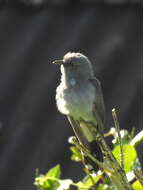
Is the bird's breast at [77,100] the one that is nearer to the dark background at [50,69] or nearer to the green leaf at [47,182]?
the green leaf at [47,182]

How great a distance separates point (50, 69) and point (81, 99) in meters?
3.56

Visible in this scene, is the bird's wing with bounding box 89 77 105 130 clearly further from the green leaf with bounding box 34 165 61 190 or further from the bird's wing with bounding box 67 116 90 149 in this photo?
the green leaf with bounding box 34 165 61 190

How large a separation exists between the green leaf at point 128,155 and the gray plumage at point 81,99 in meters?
0.75

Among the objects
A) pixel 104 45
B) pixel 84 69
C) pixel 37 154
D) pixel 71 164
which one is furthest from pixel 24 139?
pixel 84 69

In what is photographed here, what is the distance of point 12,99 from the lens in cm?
711

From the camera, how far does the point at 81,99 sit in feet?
12.2

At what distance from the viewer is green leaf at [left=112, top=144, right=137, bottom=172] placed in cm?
249

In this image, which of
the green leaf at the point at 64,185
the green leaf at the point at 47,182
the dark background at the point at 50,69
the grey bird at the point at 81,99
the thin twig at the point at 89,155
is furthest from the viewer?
the dark background at the point at 50,69

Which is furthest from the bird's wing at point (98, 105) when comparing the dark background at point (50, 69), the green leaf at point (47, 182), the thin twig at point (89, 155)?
the dark background at point (50, 69)

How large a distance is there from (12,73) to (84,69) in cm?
364

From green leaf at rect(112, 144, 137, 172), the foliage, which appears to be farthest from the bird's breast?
green leaf at rect(112, 144, 137, 172)

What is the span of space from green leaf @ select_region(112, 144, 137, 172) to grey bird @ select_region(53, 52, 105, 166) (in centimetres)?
75

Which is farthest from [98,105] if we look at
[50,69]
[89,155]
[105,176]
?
[50,69]

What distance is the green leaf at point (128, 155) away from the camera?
8.17ft
